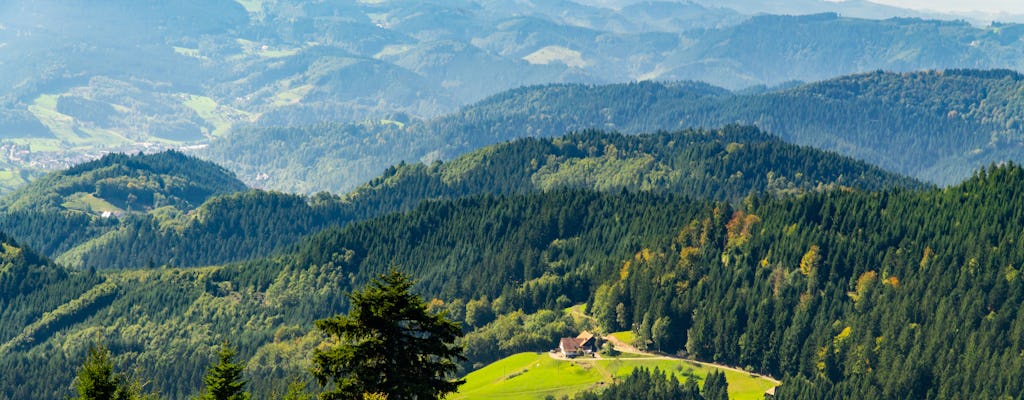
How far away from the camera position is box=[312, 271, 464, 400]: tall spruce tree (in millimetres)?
65938

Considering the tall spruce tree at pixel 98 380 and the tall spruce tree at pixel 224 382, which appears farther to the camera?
the tall spruce tree at pixel 224 382

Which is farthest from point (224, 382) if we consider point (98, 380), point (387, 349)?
point (387, 349)

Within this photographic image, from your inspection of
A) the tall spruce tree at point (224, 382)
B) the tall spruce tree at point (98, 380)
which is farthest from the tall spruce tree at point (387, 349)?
the tall spruce tree at point (98, 380)

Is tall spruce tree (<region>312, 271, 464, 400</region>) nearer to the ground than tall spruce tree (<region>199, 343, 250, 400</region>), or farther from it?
farther from it

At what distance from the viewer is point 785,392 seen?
19688 cm

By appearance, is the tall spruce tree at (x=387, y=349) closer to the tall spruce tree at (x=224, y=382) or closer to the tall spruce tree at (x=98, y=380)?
the tall spruce tree at (x=224, y=382)

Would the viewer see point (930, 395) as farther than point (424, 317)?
Yes

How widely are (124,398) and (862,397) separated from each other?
149070 millimetres

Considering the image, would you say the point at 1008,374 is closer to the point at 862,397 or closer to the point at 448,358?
the point at 862,397

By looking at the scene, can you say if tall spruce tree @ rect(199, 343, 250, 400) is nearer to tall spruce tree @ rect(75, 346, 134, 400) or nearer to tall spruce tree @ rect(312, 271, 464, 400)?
tall spruce tree @ rect(75, 346, 134, 400)

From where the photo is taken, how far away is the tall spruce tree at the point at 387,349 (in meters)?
65.9

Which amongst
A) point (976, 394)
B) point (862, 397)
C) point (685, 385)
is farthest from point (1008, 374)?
point (685, 385)

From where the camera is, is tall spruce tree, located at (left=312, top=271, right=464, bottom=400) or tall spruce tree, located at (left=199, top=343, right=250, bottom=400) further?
tall spruce tree, located at (left=199, top=343, right=250, bottom=400)

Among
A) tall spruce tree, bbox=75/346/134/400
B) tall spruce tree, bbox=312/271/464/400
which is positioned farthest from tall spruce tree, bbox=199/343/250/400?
tall spruce tree, bbox=312/271/464/400
